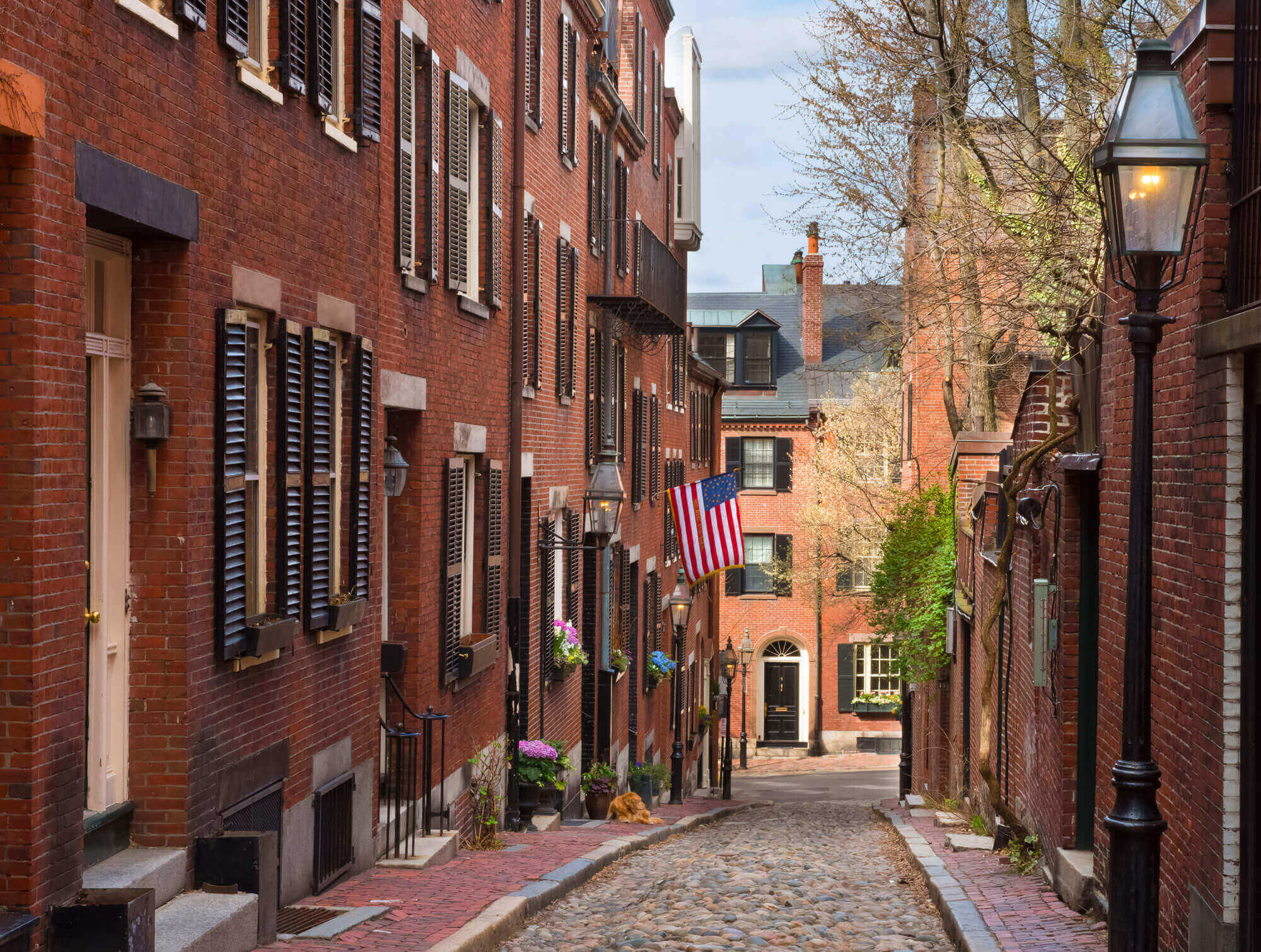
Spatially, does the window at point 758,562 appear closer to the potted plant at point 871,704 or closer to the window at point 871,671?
the window at point 871,671

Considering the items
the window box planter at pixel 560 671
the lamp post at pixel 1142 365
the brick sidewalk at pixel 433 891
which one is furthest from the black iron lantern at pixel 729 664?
the lamp post at pixel 1142 365

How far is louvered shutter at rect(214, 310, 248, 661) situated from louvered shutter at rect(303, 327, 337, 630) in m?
0.99

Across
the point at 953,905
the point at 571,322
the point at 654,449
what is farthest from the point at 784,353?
the point at 953,905

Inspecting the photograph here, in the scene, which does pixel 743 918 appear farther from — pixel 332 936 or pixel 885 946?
pixel 332 936

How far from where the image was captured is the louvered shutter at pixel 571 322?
60.3 feet

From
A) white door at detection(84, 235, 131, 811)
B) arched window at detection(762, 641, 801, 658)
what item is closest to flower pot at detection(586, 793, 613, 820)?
white door at detection(84, 235, 131, 811)

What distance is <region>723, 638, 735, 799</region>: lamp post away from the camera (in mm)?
32031

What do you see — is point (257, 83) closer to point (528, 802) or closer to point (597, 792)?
point (528, 802)

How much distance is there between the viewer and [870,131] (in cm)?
1811

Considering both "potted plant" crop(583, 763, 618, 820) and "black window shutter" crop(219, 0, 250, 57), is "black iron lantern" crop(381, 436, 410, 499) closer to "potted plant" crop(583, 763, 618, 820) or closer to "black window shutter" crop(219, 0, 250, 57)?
"black window shutter" crop(219, 0, 250, 57)

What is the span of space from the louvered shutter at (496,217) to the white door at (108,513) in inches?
282

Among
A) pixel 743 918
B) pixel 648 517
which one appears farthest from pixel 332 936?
pixel 648 517

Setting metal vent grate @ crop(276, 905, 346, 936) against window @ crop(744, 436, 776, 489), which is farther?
window @ crop(744, 436, 776, 489)

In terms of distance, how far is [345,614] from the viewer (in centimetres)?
926
